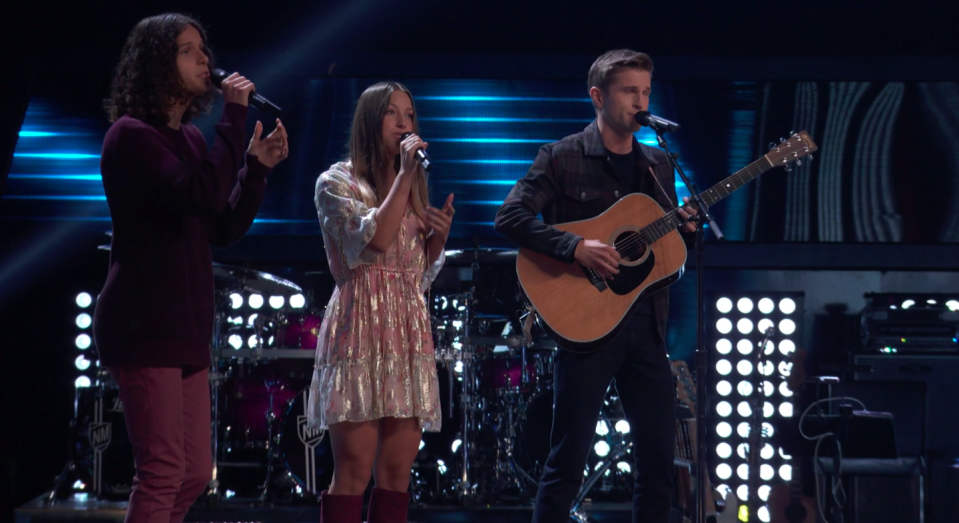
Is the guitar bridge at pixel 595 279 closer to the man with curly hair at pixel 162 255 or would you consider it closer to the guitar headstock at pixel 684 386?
the man with curly hair at pixel 162 255

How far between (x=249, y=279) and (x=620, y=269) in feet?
7.66

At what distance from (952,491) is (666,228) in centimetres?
290

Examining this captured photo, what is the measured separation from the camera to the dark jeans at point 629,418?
9.07ft

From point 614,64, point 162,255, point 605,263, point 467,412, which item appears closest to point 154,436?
point 162,255

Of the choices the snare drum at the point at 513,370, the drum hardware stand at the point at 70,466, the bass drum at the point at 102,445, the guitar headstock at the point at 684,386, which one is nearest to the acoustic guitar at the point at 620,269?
the guitar headstock at the point at 684,386

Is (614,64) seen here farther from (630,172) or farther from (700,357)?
(700,357)

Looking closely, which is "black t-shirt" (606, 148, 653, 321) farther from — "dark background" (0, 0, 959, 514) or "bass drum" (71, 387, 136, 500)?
"bass drum" (71, 387, 136, 500)

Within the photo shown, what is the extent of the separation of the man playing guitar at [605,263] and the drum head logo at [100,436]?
297 centimetres


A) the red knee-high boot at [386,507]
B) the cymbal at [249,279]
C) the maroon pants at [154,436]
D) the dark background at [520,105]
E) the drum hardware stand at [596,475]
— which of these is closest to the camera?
the maroon pants at [154,436]

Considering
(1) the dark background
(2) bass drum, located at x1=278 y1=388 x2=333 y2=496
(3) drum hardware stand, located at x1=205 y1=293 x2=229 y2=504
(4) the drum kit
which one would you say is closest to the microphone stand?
(4) the drum kit

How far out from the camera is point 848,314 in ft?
17.2

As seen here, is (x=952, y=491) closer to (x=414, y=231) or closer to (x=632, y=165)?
(x=632, y=165)

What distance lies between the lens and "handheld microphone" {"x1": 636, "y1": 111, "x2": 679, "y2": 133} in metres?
2.82

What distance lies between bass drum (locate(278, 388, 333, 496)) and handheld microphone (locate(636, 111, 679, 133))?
2633 mm
